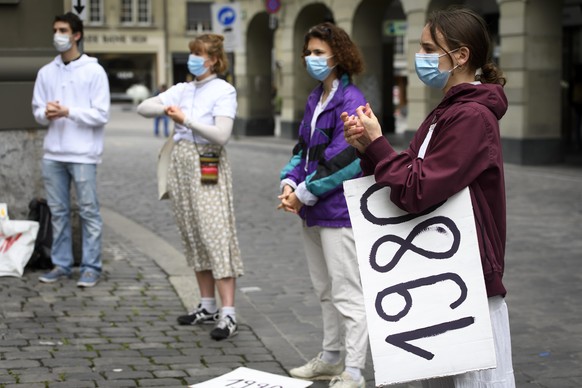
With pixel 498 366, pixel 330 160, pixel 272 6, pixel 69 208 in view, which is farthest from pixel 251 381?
pixel 272 6

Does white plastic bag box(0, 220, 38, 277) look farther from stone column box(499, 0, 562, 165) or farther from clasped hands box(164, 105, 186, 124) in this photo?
stone column box(499, 0, 562, 165)

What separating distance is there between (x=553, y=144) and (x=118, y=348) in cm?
1411

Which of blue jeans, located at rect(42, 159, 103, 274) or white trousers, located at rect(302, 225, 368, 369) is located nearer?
white trousers, located at rect(302, 225, 368, 369)

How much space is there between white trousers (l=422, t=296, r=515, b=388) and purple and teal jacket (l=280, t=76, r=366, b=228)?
70.3 inches

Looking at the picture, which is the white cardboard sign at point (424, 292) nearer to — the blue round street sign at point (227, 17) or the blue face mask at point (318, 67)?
the blue face mask at point (318, 67)

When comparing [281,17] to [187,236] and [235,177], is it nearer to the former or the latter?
[235,177]

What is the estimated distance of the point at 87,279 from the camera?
25.3 ft

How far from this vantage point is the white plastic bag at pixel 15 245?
7676 millimetres

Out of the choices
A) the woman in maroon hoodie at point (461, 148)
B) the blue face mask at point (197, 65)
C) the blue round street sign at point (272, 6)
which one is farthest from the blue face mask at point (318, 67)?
the blue round street sign at point (272, 6)

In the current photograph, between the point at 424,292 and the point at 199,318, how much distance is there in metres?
3.61

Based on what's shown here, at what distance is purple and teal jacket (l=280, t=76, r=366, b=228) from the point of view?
499cm

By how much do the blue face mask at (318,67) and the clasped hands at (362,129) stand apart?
1824 mm

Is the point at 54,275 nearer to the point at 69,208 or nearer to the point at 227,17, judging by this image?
the point at 69,208

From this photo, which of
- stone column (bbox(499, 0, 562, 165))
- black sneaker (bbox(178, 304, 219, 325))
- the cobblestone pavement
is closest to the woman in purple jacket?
the cobblestone pavement
